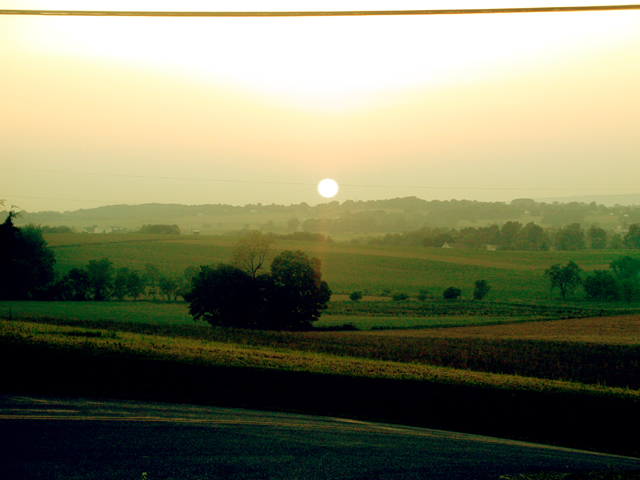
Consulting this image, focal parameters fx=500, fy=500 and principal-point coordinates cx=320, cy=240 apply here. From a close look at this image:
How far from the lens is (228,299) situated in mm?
40062

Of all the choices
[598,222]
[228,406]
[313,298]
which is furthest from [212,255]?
[598,222]

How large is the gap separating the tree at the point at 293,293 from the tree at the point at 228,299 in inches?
49.6

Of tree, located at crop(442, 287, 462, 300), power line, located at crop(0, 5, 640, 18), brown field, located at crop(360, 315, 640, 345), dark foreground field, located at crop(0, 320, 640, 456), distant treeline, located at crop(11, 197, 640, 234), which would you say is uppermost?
distant treeline, located at crop(11, 197, 640, 234)

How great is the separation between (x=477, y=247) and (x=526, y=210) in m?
61.3

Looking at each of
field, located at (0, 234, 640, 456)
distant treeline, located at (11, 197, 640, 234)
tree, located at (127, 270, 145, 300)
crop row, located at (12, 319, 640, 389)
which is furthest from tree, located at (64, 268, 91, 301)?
distant treeline, located at (11, 197, 640, 234)

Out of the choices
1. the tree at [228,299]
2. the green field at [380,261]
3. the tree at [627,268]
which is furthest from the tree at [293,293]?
the tree at [627,268]

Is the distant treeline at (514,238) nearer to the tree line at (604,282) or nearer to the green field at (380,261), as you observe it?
the green field at (380,261)

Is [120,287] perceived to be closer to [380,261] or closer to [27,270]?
[27,270]

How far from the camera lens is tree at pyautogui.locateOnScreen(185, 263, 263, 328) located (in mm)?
40062

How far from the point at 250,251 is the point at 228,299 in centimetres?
551

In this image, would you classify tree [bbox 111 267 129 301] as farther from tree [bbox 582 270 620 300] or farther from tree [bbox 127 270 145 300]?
tree [bbox 582 270 620 300]

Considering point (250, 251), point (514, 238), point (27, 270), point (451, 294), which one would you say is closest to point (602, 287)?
point (451, 294)

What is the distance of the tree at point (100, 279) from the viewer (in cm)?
5562

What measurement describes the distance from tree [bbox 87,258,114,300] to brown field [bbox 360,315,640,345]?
1332 inches
